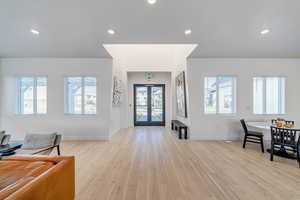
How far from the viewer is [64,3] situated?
2.53 meters

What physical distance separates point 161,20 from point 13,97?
5566 millimetres

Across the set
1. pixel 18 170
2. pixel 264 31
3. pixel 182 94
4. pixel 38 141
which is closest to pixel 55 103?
pixel 38 141

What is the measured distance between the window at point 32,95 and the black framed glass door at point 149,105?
4108 mm

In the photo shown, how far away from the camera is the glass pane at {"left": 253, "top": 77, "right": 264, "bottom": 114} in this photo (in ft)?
16.1

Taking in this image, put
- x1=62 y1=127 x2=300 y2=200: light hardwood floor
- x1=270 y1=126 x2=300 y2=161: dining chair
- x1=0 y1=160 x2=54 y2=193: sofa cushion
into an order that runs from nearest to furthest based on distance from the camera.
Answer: x1=0 y1=160 x2=54 y2=193: sofa cushion → x1=62 y1=127 x2=300 y2=200: light hardwood floor → x1=270 y1=126 x2=300 y2=161: dining chair

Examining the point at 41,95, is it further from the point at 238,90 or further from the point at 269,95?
the point at 269,95

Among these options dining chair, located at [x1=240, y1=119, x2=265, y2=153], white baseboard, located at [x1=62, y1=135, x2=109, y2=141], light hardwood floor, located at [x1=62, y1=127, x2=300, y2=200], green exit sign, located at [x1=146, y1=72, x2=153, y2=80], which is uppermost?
green exit sign, located at [x1=146, y1=72, x2=153, y2=80]

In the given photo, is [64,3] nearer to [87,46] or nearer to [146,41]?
[87,46]

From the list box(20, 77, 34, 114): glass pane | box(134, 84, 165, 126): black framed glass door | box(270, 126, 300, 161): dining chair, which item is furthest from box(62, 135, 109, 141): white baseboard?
box(270, 126, 300, 161): dining chair

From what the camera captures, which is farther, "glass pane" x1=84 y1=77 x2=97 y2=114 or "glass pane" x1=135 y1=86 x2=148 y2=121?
"glass pane" x1=135 y1=86 x2=148 y2=121

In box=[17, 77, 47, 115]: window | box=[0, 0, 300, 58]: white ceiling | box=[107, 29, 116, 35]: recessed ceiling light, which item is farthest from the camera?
box=[17, 77, 47, 115]: window

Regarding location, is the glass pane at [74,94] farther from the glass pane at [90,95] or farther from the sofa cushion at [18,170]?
the sofa cushion at [18,170]

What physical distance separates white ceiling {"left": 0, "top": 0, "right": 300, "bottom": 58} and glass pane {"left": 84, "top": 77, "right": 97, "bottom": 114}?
Result: 1.04m

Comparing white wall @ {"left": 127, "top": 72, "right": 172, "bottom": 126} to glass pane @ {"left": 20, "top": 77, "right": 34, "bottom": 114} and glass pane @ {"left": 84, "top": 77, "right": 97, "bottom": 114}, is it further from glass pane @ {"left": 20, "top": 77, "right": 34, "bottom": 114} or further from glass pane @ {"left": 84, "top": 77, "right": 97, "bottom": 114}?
glass pane @ {"left": 20, "top": 77, "right": 34, "bottom": 114}
